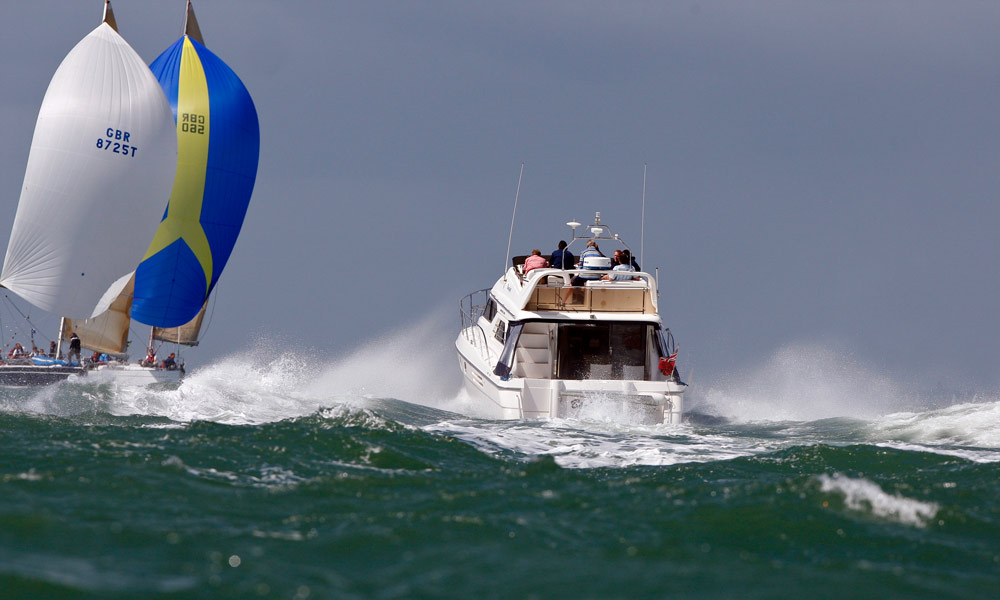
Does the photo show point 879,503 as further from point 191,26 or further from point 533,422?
point 191,26

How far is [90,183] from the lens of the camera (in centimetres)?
2025

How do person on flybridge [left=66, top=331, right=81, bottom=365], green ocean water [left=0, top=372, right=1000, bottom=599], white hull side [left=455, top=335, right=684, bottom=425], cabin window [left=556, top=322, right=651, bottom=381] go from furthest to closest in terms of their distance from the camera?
1. person on flybridge [left=66, top=331, right=81, bottom=365]
2. cabin window [left=556, top=322, right=651, bottom=381]
3. white hull side [left=455, top=335, right=684, bottom=425]
4. green ocean water [left=0, top=372, right=1000, bottom=599]

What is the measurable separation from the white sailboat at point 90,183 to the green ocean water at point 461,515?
8557mm

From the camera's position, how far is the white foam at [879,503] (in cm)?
768

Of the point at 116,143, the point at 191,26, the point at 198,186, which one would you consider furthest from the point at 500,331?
the point at 191,26

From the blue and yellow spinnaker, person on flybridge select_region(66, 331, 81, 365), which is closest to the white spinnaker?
the blue and yellow spinnaker

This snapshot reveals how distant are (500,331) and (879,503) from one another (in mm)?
10879

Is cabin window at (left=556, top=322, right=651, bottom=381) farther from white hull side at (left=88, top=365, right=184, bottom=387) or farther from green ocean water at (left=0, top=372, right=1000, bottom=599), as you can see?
white hull side at (left=88, top=365, right=184, bottom=387)

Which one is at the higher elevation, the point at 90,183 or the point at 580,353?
the point at 90,183

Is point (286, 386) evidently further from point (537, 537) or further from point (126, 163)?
point (537, 537)

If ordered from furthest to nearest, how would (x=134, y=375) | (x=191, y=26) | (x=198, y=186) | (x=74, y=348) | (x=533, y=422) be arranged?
(x=191, y=26) < (x=74, y=348) < (x=134, y=375) < (x=198, y=186) < (x=533, y=422)

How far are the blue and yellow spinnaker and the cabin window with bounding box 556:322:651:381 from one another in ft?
37.4

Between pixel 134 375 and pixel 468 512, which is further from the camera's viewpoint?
pixel 134 375

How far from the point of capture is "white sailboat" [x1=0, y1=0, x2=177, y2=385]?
19922mm
